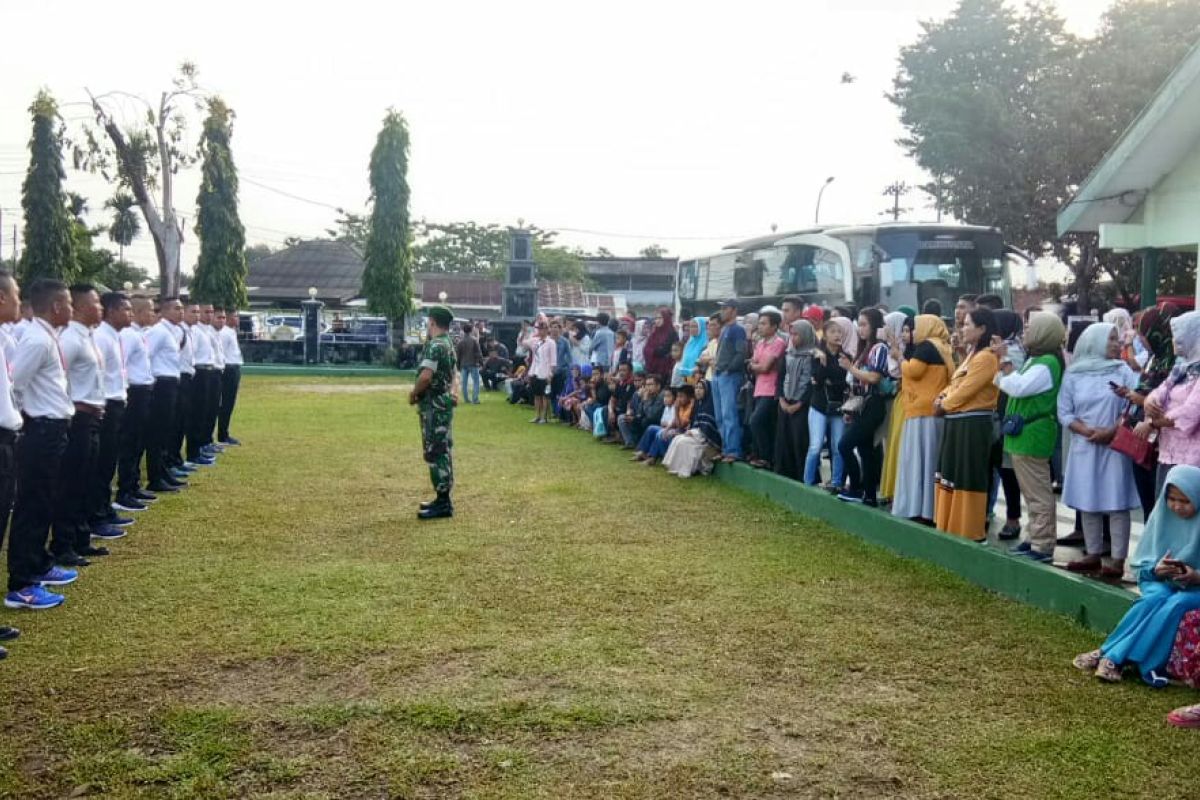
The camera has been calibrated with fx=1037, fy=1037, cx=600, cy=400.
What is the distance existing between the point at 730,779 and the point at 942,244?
14386 millimetres

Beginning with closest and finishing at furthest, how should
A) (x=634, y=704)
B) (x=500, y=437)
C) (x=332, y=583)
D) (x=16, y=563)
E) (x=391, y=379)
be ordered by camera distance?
1. (x=634, y=704)
2. (x=16, y=563)
3. (x=332, y=583)
4. (x=500, y=437)
5. (x=391, y=379)

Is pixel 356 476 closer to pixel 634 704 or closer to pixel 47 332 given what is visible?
pixel 47 332

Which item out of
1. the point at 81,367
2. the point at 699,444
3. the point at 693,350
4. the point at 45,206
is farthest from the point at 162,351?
the point at 45,206

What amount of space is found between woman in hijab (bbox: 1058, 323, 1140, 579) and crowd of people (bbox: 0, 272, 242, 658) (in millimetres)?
6012

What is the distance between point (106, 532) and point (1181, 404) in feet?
24.2

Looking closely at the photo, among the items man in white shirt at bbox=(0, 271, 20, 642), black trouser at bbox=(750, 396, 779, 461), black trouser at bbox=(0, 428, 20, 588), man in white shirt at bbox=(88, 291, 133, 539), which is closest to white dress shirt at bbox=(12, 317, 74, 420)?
man in white shirt at bbox=(0, 271, 20, 642)

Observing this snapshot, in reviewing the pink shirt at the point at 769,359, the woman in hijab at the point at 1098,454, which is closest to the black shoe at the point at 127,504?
the pink shirt at the point at 769,359

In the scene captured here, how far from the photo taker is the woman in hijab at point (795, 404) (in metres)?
9.55

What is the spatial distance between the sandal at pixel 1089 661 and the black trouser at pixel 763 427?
5.53 m

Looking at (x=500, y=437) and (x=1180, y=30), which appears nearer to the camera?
(x=500, y=437)

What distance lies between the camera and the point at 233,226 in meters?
35.4

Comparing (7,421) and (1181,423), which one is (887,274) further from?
(7,421)

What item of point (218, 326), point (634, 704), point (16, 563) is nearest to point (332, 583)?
point (16, 563)

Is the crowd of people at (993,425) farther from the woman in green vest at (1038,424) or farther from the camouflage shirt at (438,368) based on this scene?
the camouflage shirt at (438,368)
